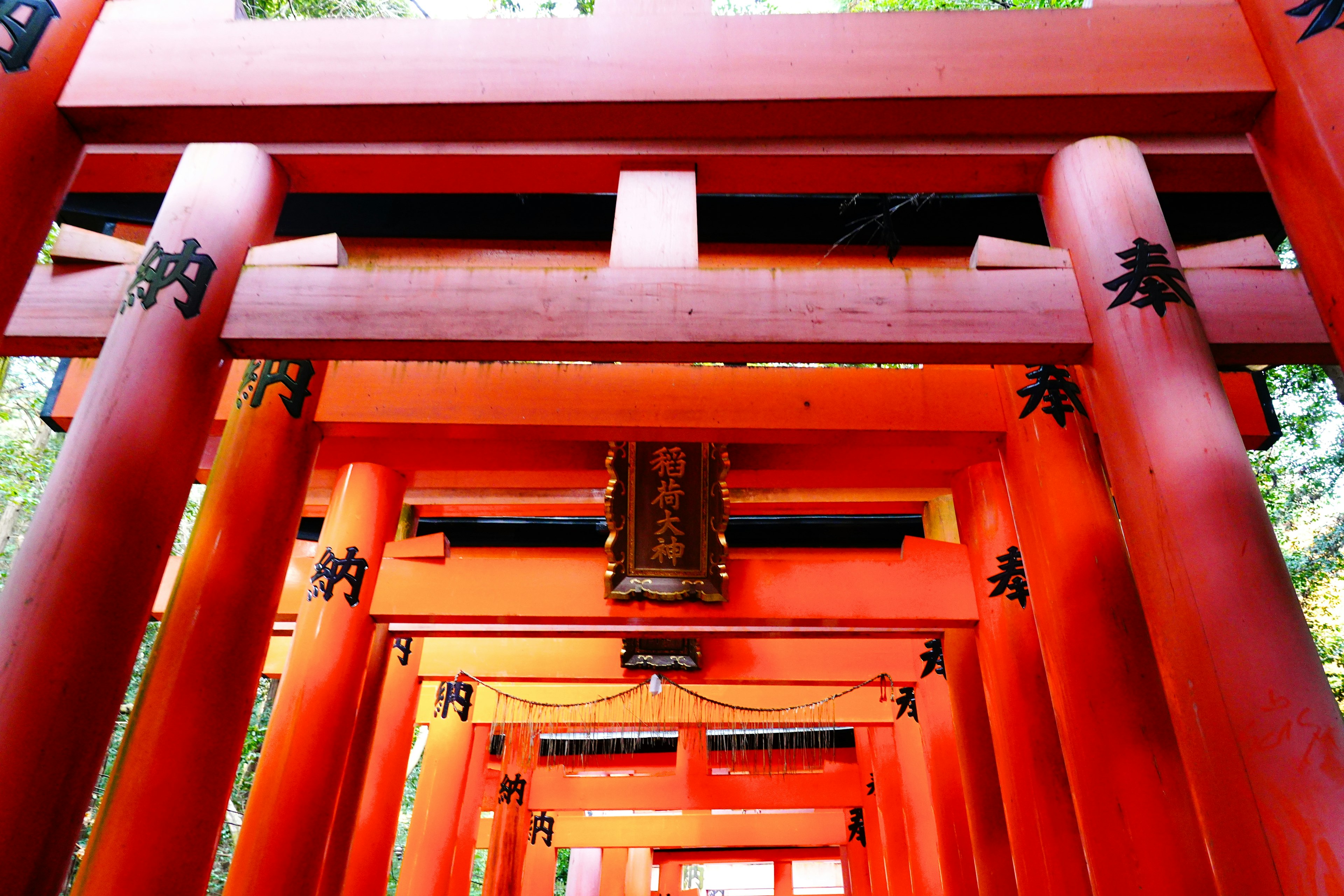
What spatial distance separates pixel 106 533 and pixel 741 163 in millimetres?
2418

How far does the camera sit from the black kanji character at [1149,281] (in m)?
2.61

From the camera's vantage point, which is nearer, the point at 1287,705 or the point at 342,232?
the point at 1287,705

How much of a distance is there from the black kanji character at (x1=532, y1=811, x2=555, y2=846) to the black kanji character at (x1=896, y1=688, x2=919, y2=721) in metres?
6.07

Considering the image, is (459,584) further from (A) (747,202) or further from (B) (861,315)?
(B) (861,315)

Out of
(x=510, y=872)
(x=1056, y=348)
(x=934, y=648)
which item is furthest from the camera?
(x=510, y=872)

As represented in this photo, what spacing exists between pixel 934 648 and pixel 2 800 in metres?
5.97

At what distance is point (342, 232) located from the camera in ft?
16.5

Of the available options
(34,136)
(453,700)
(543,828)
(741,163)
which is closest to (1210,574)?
(741,163)

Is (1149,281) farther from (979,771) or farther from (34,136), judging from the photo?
(979,771)

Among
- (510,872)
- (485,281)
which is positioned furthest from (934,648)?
(510,872)

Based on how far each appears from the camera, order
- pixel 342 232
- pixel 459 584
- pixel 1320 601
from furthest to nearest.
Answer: pixel 1320 601 → pixel 459 584 → pixel 342 232

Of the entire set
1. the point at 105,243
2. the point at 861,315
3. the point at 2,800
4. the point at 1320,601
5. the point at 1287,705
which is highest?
the point at 1320,601

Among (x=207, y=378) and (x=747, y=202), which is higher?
(x=747, y=202)

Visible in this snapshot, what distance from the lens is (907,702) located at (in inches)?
313
